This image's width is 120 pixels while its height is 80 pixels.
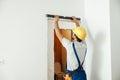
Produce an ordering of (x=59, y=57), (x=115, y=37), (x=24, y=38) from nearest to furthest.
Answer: (x=24, y=38) < (x=115, y=37) < (x=59, y=57)

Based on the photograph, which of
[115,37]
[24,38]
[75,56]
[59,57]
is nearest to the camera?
[75,56]

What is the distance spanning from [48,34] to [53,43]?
17 cm

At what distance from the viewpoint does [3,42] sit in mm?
2359

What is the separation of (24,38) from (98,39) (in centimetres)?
116

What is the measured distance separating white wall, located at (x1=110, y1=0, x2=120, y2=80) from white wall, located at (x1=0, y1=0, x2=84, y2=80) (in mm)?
883

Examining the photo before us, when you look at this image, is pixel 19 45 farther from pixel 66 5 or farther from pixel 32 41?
pixel 66 5

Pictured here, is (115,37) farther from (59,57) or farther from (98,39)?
(59,57)

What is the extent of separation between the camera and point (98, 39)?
111 inches

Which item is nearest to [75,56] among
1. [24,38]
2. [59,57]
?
[59,57]

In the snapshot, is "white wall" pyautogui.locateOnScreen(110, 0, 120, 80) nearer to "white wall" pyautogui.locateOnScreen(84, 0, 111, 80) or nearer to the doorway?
"white wall" pyautogui.locateOnScreen(84, 0, 111, 80)

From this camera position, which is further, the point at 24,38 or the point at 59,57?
the point at 59,57

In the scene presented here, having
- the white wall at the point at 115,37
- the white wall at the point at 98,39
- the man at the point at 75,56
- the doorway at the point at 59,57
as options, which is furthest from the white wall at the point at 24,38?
the white wall at the point at 115,37

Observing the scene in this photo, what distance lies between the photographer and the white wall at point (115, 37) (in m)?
2.68

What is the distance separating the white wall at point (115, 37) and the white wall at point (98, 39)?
79mm
